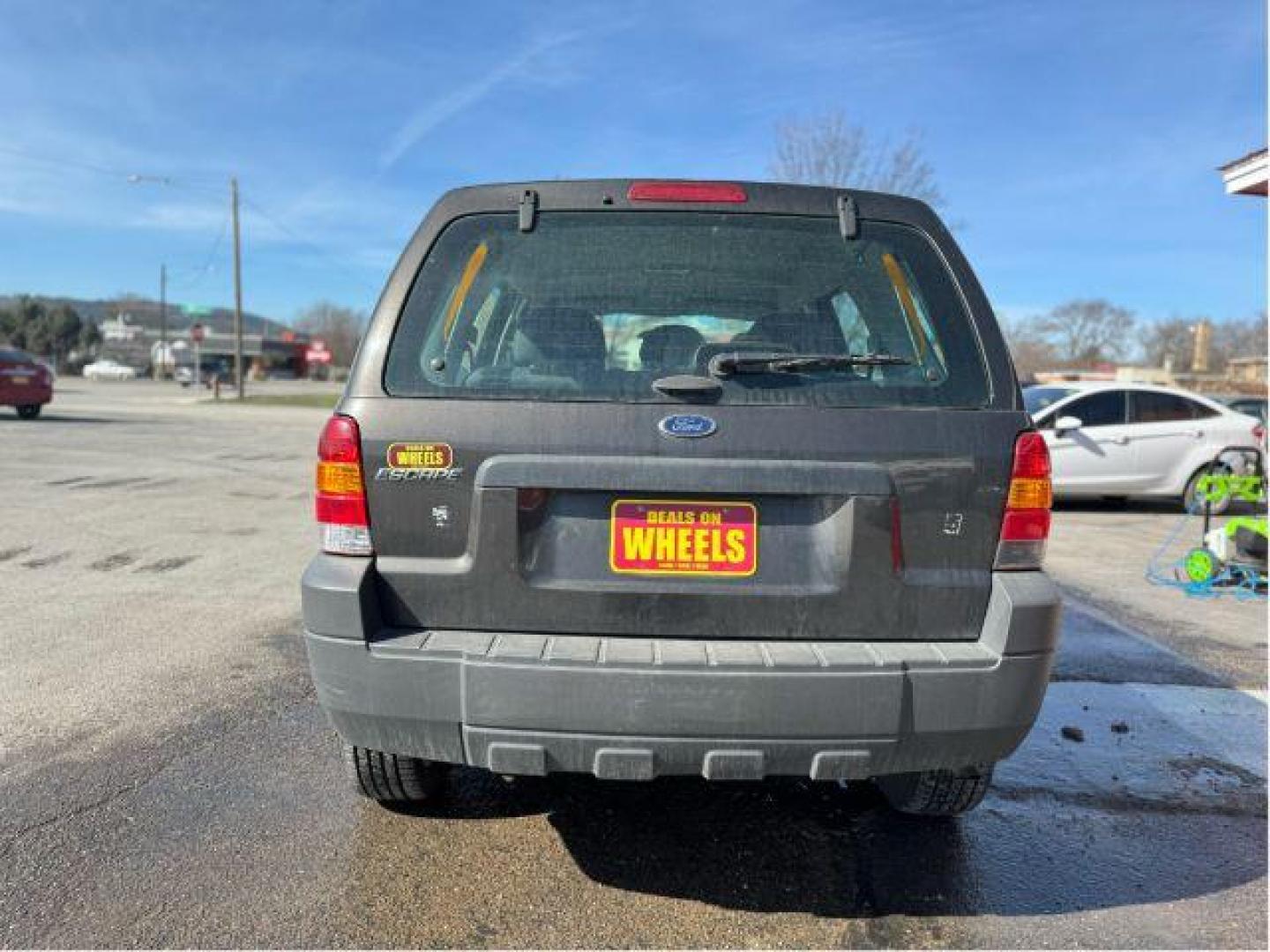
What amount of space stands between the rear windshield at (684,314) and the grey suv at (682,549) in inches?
0.5

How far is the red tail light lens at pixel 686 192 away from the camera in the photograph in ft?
8.78

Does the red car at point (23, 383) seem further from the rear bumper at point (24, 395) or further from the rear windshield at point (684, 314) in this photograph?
the rear windshield at point (684, 314)

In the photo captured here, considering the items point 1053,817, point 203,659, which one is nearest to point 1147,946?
point 1053,817

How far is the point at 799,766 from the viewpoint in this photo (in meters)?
2.34

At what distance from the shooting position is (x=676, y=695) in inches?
89.9

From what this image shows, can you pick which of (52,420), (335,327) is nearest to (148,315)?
(335,327)

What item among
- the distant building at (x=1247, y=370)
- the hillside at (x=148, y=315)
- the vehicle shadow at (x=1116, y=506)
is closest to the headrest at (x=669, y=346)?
the vehicle shadow at (x=1116, y=506)

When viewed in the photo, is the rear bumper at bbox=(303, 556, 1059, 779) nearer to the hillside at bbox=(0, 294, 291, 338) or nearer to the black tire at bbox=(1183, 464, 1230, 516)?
the black tire at bbox=(1183, 464, 1230, 516)

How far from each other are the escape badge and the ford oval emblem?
56 centimetres

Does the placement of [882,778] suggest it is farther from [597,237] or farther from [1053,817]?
[597,237]

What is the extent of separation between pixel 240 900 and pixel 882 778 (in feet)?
6.70

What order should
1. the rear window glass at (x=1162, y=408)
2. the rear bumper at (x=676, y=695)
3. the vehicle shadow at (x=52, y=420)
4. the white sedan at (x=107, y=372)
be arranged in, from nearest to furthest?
the rear bumper at (x=676, y=695) < the rear window glass at (x=1162, y=408) < the vehicle shadow at (x=52, y=420) < the white sedan at (x=107, y=372)

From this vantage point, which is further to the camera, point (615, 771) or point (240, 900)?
point (240, 900)

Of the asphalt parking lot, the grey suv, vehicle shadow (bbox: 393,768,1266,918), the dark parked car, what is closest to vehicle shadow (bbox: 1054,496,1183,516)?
the asphalt parking lot
